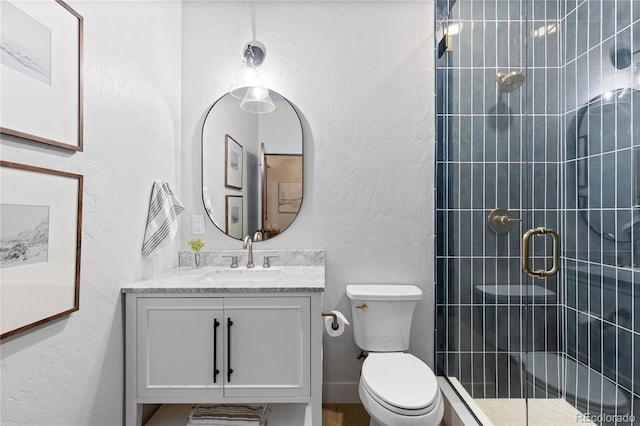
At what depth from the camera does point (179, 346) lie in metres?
1.51

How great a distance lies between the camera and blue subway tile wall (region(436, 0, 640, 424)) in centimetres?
129

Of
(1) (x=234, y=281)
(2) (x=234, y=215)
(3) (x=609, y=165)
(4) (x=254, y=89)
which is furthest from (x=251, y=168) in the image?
(3) (x=609, y=165)

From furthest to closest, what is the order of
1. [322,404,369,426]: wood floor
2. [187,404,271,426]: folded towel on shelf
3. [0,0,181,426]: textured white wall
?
[322,404,369,426]: wood floor
[187,404,271,426]: folded towel on shelf
[0,0,181,426]: textured white wall

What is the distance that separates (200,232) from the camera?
2.10m

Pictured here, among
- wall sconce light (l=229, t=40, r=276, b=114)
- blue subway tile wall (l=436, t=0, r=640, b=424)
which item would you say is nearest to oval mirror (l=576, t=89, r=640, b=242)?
blue subway tile wall (l=436, t=0, r=640, b=424)

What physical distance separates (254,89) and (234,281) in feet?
3.66

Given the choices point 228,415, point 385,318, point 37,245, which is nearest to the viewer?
point 37,245

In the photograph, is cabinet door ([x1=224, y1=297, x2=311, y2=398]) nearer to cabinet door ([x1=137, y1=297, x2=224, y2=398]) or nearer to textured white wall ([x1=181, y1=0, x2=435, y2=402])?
cabinet door ([x1=137, y1=297, x2=224, y2=398])

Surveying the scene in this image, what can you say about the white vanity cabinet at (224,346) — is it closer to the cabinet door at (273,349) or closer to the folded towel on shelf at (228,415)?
the cabinet door at (273,349)

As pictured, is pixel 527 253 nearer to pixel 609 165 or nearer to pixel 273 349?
pixel 609 165

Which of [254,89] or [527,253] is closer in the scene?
[527,253]

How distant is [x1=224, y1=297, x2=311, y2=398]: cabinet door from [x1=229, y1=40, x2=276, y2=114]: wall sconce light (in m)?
1.16

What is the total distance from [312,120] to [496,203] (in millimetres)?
1118

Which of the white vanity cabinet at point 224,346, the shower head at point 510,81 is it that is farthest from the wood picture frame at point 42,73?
the shower head at point 510,81
